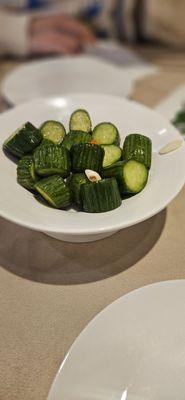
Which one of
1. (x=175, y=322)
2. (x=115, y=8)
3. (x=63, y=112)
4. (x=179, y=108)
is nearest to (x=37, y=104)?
(x=63, y=112)

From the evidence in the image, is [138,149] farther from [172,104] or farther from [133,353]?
[172,104]

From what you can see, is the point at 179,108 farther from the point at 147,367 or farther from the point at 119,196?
the point at 147,367

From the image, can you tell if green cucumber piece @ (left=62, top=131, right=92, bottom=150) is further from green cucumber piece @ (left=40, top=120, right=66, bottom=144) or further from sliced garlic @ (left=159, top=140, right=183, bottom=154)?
sliced garlic @ (left=159, top=140, right=183, bottom=154)

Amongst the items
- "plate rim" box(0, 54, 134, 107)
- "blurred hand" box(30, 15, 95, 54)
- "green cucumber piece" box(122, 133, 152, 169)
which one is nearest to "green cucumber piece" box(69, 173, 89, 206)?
"green cucumber piece" box(122, 133, 152, 169)

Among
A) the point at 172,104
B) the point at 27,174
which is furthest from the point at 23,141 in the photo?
the point at 172,104

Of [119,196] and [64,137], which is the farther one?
[64,137]

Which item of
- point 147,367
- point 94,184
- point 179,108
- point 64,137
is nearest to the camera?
point 147,367

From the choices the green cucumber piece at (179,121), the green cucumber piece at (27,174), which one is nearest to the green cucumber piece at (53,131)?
the green cucumber piece at (27,174)
